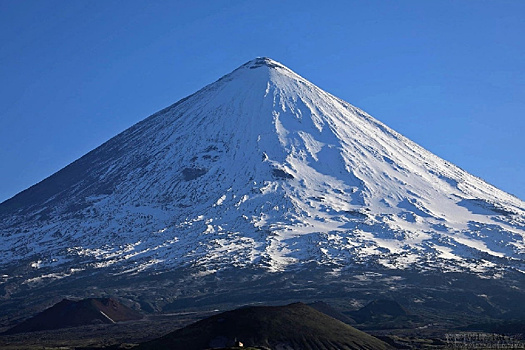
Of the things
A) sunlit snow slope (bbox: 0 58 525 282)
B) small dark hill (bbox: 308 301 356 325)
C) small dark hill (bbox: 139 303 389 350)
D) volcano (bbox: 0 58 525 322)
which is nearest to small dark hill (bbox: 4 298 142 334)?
volcano (bbox: 0 58 525 322)

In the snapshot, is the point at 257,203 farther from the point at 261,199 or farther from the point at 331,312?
the point at 331,312

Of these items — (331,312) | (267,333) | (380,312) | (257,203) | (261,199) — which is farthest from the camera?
(261,199)

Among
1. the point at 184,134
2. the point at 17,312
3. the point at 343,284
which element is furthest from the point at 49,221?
the point at 343,284

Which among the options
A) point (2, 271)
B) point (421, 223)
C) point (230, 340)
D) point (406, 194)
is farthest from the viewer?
point (406, 194)

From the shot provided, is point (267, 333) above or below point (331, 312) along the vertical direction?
below

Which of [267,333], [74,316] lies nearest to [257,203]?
[74,316]

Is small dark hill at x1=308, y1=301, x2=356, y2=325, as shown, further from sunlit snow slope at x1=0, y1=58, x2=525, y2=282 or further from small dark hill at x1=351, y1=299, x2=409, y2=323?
sunlit snow slope at x1=0, y1=58, x2=525, y2=282

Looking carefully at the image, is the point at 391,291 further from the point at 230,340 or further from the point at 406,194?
the point at 230,340
